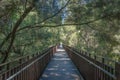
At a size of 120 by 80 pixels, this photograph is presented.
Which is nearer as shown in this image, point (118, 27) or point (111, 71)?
point (111, 71)

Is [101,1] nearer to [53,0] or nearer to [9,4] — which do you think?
[53,0]

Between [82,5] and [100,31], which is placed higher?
[82,5]

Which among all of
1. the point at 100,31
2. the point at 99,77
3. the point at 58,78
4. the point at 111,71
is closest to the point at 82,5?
the point at 100,31

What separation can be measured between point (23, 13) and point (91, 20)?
8.52 feet

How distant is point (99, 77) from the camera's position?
6.53 metres

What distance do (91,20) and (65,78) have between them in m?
2.43

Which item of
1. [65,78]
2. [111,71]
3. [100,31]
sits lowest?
[65,78]

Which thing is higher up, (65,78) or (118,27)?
(118,27)

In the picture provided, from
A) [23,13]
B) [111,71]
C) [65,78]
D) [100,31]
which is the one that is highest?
[23,13]

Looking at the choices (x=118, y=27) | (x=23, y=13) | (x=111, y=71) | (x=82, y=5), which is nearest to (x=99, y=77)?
(x=111, y=71)

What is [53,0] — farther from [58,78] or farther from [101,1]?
[58,78]

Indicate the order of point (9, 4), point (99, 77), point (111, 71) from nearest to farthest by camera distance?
point (111, 71) → point (99, 77) → point (9, 4)

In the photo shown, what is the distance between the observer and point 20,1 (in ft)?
30.8

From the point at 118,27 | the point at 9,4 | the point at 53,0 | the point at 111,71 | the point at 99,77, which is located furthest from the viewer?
the point at 53,0
